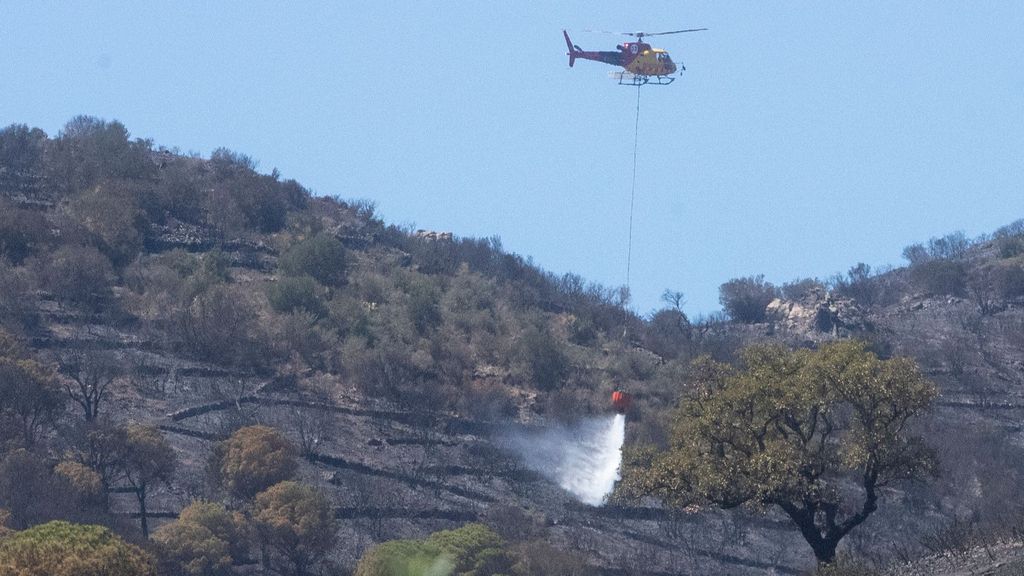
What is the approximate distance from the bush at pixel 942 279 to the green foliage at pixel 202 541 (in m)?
48.2

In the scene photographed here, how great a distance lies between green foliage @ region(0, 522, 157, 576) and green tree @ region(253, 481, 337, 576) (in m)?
12.0

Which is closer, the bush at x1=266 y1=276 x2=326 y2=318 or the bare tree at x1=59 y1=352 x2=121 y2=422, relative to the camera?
the bare tree at x1=59 y1=352 x2=121 y2=422

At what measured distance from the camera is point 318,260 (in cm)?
6281

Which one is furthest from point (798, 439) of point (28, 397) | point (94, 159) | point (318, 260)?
point (94, 159)

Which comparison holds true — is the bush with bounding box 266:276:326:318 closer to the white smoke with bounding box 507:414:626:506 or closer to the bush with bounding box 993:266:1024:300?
the white smoke with bounding box 507:414:626:506

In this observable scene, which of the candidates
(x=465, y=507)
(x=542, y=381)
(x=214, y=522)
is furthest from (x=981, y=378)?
(x=214, y=522)

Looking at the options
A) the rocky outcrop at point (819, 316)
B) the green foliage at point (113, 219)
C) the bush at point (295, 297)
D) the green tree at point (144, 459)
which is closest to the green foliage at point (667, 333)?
the rocky outcrop at point (819, 316)

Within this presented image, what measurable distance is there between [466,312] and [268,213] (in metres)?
13.2

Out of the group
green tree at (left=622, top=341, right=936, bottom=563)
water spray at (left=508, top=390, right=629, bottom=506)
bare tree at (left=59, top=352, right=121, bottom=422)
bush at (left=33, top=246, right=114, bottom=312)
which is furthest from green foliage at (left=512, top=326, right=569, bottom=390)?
green tree at (left=622, top=341, right=936, bottom=563)

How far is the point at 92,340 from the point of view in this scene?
49188mm

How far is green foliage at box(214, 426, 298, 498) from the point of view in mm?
38250

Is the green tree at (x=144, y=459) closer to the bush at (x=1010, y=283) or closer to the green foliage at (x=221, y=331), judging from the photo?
the green foliage at (x=221, y=331)

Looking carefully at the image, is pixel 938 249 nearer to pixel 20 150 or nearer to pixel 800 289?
pixel 800 289

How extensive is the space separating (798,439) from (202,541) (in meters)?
14.5
